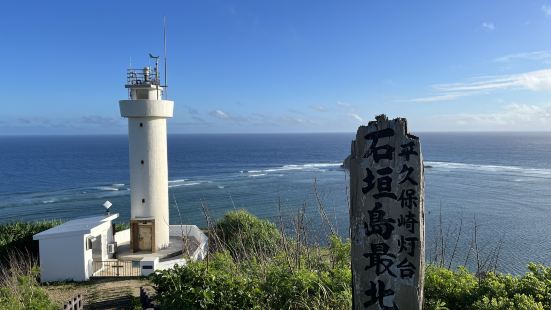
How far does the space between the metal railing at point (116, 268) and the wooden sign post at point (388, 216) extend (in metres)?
10.2

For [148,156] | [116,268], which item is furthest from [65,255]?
[148,156]

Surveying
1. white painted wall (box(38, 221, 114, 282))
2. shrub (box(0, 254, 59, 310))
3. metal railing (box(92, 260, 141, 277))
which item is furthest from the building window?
Answer: shrub (box(0, 254, 59, 310))

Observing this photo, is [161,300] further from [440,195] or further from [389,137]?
[440,195]

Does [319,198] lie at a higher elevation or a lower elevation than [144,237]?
higher

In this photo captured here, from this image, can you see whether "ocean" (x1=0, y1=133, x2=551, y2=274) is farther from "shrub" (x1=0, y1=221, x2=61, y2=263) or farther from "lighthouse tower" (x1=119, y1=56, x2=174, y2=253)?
"shrub" (x1=0, y1=221, x2=61, y2=263)

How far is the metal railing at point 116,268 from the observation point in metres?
12.2

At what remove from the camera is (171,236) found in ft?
52.3

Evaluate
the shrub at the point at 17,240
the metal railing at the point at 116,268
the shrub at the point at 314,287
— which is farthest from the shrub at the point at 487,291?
the shrub at the point at 17,240

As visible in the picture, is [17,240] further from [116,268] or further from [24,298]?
[24,298]

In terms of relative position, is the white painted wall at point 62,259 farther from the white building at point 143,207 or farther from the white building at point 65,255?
the white building at point 143,207

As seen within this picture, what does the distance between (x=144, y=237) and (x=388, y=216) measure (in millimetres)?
12122

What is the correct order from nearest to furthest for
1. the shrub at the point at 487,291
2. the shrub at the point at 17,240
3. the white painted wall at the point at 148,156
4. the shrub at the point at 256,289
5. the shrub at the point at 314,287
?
the shrub at the point at 487,291
the shrub at the point at 314,287
the shrub at the point at 256,289
the shrub at the point at 17,240
the white painted wall at the point at 148,156

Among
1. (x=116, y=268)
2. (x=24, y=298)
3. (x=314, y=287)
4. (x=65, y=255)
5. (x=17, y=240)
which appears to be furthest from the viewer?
(x=17, y=240)

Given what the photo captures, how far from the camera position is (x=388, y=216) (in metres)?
3.47
